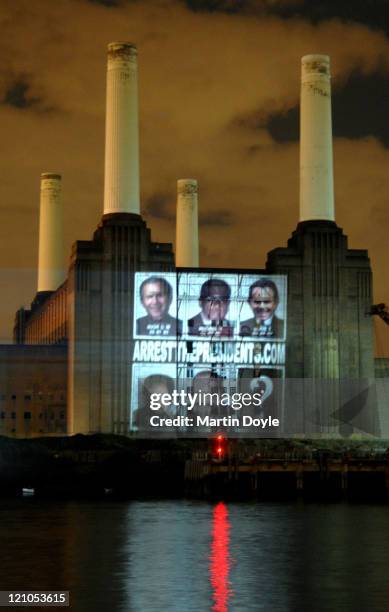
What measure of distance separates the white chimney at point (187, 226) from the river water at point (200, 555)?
5417 cm

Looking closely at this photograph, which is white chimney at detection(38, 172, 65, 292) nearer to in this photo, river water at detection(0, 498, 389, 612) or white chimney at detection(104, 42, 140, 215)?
white chimney at detection(104, 42, 140, 215)

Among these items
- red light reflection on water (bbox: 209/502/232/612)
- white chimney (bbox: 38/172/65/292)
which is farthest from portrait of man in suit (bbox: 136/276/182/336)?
white chimney (bbox: 38/172/65/292)

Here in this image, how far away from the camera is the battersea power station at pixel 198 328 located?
105312 mm

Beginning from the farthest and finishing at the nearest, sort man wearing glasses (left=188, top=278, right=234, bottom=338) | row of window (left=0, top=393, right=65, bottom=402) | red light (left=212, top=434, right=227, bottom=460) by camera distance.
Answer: row of window (left=0, top=393, right=65, bottom=402), man wearing glasses (left=188, top=278, right=234, bottom=338), red light (left=212, top=434, right=227, bottom=460)

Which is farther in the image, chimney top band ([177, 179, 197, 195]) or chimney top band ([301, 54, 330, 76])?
chimney top band ([177, 179, 197, 195])

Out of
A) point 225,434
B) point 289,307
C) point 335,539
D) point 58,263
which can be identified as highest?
point 58,263

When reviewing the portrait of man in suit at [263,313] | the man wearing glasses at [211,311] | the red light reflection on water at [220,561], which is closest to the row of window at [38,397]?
the man wearing glasses at [211,311]

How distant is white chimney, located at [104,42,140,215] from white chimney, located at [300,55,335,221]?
1288cm

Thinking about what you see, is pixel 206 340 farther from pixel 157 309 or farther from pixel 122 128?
pixel 122 128

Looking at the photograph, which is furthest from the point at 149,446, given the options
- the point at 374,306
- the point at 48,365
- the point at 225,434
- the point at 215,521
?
the point at 215,521

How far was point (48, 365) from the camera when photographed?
111m

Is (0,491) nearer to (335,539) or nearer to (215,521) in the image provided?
(215,521)

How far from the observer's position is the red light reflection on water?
45.3 m

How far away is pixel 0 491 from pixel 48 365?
81.5 ft
